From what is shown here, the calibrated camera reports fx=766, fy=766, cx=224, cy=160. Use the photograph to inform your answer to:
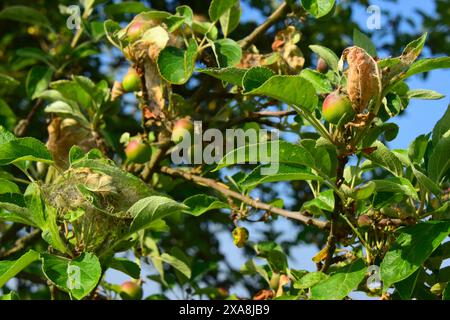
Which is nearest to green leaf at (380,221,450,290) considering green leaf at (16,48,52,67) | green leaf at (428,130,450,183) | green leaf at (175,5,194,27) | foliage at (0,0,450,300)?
foliage at (0,0,450,300)

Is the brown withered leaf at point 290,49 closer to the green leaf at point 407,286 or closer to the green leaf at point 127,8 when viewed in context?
the green leaf at point 127,8

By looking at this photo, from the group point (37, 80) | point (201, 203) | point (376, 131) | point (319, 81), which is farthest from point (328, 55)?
point (37, 80)

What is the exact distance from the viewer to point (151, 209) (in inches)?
56.6

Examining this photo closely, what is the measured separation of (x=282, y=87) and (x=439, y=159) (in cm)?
35

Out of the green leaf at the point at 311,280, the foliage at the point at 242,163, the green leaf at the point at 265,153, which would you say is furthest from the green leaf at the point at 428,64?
the green leaf at the point at 311,280

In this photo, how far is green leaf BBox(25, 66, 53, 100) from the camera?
2.35 meters

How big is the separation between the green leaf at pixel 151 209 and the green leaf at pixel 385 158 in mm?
376

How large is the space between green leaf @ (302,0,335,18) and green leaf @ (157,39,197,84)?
0.26 m

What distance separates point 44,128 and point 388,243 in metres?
1.96

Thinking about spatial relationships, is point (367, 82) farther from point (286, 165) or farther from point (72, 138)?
point (72, 138)

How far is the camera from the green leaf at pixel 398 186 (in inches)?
54.4

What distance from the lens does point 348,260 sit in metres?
1.66

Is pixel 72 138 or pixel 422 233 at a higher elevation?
pixel 72 138
